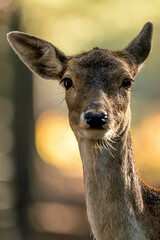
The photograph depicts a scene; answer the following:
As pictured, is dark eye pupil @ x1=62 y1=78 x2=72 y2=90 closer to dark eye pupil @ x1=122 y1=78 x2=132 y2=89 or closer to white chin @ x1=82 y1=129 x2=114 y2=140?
dark eye pupil @ x1=122 y1=78 x2=132 y2=89

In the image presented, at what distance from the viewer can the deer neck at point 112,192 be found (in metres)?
9.41

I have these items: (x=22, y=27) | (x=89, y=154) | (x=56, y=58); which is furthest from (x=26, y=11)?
(x=89, y=154)

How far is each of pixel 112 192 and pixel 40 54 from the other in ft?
8.32

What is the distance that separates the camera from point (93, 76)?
33.3 ft

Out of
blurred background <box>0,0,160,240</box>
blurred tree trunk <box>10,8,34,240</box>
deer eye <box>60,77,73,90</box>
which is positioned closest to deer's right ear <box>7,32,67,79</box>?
deer eye <box>60,77,73,90</box>

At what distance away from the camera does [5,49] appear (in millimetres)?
23609

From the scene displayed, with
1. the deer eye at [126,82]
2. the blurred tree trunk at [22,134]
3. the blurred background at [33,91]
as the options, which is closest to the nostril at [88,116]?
the deer eye at [126,82]

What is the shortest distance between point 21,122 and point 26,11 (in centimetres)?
338

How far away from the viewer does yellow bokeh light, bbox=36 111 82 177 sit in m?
34.7

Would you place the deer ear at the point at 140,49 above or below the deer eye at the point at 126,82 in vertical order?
above

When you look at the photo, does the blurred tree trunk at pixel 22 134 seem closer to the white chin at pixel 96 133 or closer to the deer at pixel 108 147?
the deer at pixel 108 147

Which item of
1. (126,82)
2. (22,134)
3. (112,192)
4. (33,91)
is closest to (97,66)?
(126,82)

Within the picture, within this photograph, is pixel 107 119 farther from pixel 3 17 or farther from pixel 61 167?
pixel 61 167

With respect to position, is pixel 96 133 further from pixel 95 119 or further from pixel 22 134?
pixel 22 134
